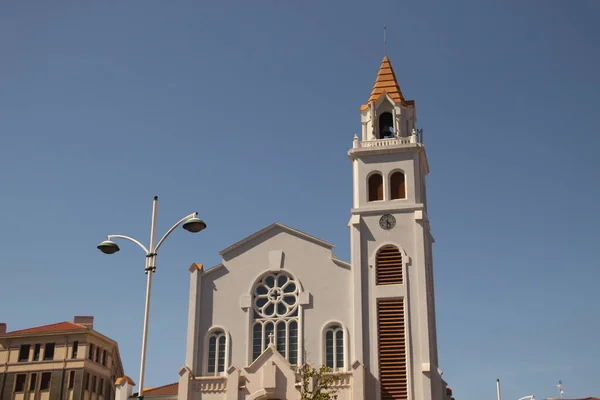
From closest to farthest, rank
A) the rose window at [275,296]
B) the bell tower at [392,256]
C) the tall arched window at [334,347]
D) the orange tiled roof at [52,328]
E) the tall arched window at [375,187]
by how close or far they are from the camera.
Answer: the bell tower at [392,256] → the tall arched window at [334,347] → the rose window at [275,296] → the tall arched window at [375,187] → the orange tiled roof at [52,328]

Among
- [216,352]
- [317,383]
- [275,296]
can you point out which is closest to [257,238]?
[275,296]

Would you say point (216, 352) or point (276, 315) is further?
point (276, 315)

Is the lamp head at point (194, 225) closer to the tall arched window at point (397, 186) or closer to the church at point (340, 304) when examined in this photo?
the church at point (340, 304)

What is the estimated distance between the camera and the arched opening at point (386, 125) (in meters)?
47.5

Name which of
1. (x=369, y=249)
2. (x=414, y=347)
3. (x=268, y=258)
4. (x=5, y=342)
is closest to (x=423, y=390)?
(x=414, y=347)

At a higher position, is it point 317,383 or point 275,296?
point 275,296

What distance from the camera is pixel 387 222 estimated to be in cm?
4409

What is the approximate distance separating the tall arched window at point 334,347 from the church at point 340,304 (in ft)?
0.18

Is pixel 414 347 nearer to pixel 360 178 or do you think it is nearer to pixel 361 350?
pixel 361 350

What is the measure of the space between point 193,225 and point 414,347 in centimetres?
1902

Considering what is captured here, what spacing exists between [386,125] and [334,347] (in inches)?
537

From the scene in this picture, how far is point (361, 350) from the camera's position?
41031 mm

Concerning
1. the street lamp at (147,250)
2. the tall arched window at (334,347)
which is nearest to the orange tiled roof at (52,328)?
the tall arched window at (334,347)

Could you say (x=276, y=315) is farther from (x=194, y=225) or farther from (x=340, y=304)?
(x=194, y=225)
